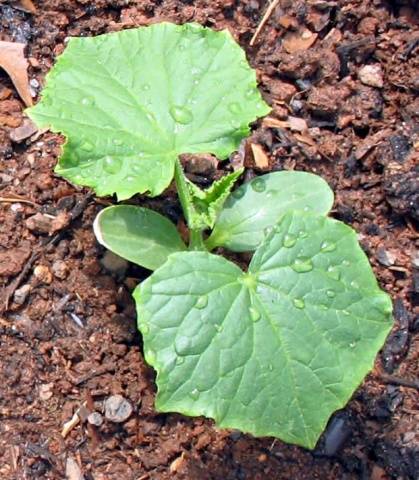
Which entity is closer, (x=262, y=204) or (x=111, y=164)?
(x=111, y=164)

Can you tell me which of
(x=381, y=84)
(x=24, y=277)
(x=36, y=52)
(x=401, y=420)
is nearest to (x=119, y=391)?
(x=24, y=277)

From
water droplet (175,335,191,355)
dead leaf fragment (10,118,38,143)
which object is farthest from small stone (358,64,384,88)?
water droplet (175,335,191,355)

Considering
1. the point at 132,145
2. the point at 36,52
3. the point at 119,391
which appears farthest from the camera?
the point at 36,52

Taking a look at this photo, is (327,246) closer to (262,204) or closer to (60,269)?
(262,204)

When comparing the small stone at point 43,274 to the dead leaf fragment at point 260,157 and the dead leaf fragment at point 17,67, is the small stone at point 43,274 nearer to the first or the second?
the dead leaf fragment at point 17,67

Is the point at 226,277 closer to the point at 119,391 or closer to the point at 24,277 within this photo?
the point at 119,391

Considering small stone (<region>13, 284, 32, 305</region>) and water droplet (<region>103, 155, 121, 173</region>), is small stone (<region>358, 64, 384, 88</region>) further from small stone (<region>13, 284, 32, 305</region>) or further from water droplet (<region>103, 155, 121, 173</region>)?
small stone (<region>13, 284, 32, 305</region>)

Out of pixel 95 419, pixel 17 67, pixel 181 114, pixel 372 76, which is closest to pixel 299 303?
pixel 181 114

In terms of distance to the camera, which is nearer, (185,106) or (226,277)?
(226,277)
